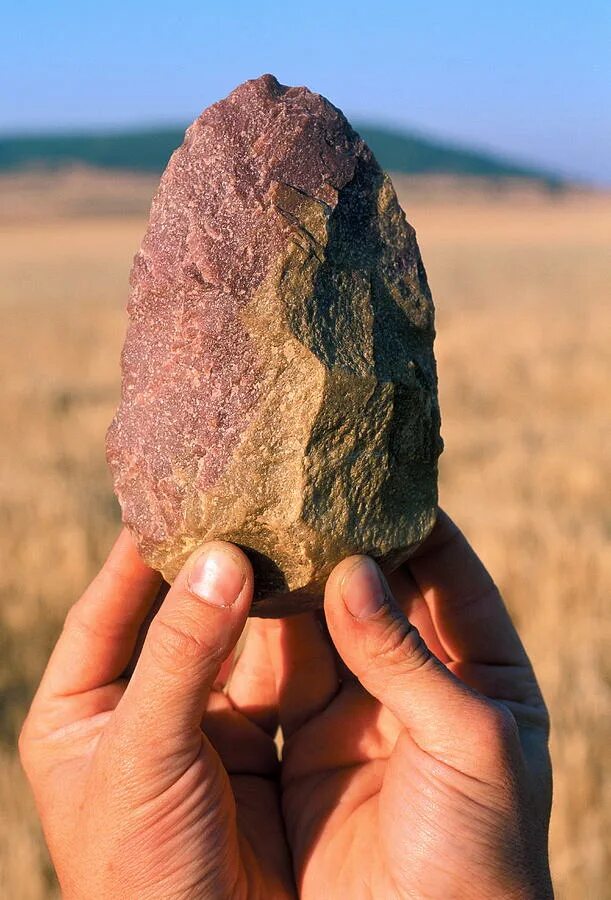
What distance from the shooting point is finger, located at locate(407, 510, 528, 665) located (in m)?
3.04

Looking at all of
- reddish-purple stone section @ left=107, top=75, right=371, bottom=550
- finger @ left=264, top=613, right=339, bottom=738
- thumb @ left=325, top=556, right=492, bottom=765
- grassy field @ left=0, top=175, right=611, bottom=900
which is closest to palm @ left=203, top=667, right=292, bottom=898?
finger @ left=264, top=613, right=339, bottom=738

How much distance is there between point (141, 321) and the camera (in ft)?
8.13

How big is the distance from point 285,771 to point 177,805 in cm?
91

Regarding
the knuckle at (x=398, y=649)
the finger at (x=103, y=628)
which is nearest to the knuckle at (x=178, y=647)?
the knuckle at (x=398, y=649)

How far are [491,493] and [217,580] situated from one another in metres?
4.75

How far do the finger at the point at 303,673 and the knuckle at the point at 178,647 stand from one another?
1083 mm

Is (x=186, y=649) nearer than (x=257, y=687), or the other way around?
(x=186, y=649)

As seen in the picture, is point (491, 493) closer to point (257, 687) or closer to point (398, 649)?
point (257, 687)

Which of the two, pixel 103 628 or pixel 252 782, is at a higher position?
pixel 103 628

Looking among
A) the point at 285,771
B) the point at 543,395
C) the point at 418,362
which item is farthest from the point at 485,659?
the point at 543,395

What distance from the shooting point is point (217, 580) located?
86.7 inches

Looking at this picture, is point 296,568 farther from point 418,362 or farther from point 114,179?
point 114,179

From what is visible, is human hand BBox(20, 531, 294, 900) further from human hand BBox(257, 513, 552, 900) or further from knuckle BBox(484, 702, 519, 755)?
knuckle BBox(484, 702, 519, 755)

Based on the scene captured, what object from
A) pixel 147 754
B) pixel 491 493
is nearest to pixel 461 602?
pixel 147 754
